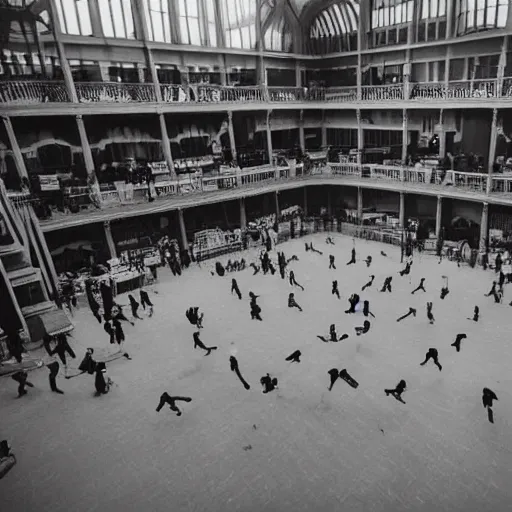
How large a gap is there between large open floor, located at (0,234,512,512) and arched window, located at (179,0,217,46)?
16.1 meters

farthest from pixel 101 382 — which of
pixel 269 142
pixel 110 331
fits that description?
pixel 269 142

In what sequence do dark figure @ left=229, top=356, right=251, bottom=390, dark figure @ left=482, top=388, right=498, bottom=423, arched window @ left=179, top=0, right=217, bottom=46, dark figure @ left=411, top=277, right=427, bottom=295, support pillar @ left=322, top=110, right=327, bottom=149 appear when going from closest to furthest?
dark figure @ left=482, top=388, right=498, bottom=423, dark figure @ left=229, top=356, right=251, bottom=390, dark figure @ left=411, top=277, right=427, bottom=295, arched window @ left=179, top=0, right=217, bottom=46, support pillar @ left=322, top=110, right=327, bottom=149

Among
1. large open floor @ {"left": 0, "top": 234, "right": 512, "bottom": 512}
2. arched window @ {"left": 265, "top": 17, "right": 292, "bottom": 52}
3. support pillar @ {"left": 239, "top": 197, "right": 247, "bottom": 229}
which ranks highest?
arched window @ {"left": 265, "top": 17, "right": 292, "bottom": 52}

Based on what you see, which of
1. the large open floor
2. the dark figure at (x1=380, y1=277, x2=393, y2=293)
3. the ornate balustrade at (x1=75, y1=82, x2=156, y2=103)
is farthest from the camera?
the ornate balustrade at (x1=75, y1=82, x2=156, y2=103)

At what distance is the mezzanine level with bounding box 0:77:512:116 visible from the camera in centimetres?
1834

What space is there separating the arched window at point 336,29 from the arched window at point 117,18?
12.3 metres

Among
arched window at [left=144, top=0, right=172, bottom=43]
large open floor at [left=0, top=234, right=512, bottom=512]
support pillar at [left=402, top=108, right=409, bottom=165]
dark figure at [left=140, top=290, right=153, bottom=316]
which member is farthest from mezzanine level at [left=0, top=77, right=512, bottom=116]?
large open floor at [left=0, top=234, right=512, bottom=512]

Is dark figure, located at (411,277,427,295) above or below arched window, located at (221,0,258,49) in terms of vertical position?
below

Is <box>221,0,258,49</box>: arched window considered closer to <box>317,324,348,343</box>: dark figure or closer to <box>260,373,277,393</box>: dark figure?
<box>317,324,348,343</box>: dark figure

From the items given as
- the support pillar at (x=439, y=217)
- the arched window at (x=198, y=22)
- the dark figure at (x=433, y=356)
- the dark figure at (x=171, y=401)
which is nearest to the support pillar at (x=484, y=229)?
the support pillar at (x=439, y=217)

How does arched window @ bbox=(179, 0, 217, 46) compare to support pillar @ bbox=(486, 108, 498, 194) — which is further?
arched window @ bbox=(179, 0, 217, 46)

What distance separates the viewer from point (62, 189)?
20188mm

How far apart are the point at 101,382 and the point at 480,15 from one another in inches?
922

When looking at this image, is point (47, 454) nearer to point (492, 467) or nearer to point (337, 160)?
point (492, 467)
